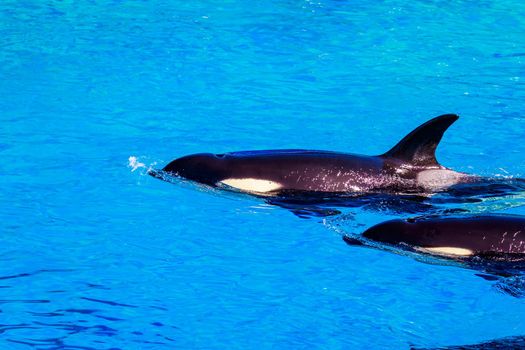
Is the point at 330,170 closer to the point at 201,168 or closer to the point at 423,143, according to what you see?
the point at 423,143

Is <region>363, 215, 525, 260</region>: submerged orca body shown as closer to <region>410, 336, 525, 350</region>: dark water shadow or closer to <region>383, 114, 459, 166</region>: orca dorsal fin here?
<region>410, 336, 525, 350</region>: dark water shadow

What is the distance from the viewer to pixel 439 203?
7.08m

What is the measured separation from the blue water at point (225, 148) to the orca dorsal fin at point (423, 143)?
639mm

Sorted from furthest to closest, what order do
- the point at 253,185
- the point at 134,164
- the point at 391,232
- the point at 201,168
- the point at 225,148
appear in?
the point at 225,148 → the point at 134,164 → the point at 201,168 → the point at 253,185 → the point at 391,232

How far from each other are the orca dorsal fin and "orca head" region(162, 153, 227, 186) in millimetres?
1309

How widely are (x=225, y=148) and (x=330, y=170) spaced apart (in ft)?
7.13

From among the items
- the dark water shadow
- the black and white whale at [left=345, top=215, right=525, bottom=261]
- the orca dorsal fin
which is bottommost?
the dark water shadow

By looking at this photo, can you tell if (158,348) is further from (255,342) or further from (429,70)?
(429,70)

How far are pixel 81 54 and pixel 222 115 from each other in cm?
287

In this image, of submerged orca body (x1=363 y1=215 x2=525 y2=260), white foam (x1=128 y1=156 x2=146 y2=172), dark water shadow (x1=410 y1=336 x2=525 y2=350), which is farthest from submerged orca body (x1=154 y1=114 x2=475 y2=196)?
dark water shadow (x1=410 y1=336 x2=525 y2=350)

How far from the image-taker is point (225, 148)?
9.15 meters

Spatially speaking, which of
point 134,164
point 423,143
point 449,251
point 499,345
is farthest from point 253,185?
point 499,345

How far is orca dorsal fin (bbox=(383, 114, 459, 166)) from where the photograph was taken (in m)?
7.13

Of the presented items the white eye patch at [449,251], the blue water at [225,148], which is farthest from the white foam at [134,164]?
the white eye patch at [449,251]
